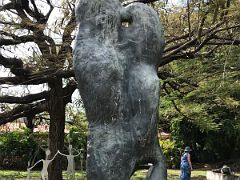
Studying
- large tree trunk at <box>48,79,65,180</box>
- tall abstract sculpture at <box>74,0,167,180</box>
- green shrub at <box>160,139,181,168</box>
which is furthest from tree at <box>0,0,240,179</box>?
green shrub at <box>160,139,181,168</box>

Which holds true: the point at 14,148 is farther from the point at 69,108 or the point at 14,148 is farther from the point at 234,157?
the point at 234,157

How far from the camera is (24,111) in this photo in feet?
39.7

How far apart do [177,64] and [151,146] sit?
806 centimetres

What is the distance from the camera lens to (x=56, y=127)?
11.6m

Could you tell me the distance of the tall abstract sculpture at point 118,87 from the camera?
3566 mm

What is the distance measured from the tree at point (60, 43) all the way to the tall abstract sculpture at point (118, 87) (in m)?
2.84

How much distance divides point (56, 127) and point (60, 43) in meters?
3.18

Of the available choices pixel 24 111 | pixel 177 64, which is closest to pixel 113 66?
pixel 177 64

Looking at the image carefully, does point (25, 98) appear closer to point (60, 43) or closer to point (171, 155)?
point (60, 43)

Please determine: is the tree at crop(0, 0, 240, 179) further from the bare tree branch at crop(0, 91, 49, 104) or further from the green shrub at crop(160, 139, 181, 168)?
the green shrub at crop(160, 139, 181, 168)

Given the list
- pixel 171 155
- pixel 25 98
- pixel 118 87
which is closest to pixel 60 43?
pixel 25 98

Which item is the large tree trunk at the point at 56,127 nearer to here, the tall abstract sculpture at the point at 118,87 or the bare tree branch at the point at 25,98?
the bare tree branch at the point at 25,98

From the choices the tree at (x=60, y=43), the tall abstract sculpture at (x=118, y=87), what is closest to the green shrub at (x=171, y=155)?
the tree at (x=60, y=43)

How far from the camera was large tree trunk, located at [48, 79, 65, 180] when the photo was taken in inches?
452
